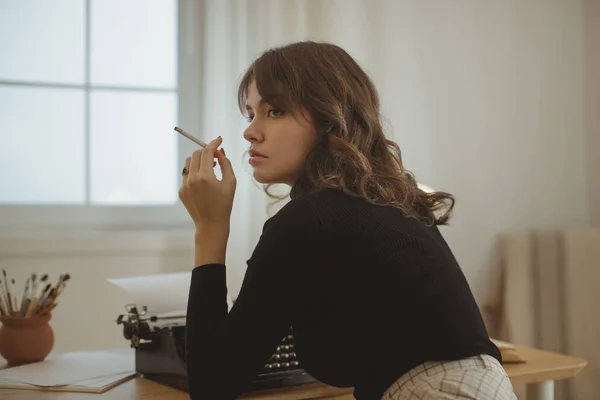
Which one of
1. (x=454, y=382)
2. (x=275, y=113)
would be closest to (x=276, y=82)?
(x=275, y=113)

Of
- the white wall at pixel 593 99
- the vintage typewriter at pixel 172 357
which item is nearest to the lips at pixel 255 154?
the vintage typewriter at pixel 172 357

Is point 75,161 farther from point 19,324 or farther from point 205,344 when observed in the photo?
point 205,344

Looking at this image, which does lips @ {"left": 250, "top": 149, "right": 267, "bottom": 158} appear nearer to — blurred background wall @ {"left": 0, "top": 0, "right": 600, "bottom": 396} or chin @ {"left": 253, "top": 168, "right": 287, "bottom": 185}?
chin @ {"left": 253, "top": 168, "right": 287, "bottom": 185}

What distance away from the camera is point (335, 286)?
1138 mm

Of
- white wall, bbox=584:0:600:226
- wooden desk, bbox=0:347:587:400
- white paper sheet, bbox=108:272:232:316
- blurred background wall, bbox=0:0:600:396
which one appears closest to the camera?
wooden desk, bbox=0:347:587:400

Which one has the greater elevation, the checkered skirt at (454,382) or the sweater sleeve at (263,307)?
the sweater sleeve at (263,307)

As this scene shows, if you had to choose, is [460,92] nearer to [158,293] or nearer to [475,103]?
[475,103]

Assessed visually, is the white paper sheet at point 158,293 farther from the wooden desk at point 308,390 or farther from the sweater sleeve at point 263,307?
the sweater sleeve at point 263,307

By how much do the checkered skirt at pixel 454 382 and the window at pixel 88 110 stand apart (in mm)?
1732

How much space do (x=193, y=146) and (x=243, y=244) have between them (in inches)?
15.4

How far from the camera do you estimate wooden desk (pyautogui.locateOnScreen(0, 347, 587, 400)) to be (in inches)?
53.4

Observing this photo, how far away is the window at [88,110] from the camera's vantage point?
2.59 meters

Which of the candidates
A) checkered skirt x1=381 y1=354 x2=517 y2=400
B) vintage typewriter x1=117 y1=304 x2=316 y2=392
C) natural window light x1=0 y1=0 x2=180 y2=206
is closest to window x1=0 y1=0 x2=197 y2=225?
natural window light x1=0 y1=0 x2=180 y2=206

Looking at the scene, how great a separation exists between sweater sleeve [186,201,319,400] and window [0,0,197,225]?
5.21 feet
